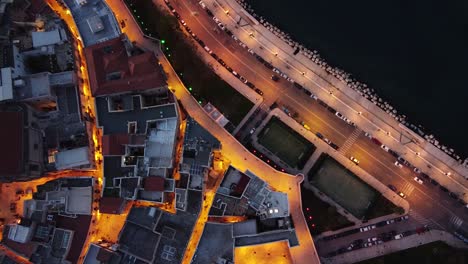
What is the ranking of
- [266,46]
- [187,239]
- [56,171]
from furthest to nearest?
[266,46], [56,171], [187,239]

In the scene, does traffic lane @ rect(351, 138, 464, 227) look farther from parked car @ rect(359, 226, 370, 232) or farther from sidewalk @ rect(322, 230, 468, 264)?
parked car @ rect(359, 226, 370, 232)

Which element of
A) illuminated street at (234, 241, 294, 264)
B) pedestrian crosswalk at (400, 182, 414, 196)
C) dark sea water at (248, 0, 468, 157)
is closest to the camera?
illuminated street at (234, 241, 294, 264)

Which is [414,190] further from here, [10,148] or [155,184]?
[10,148]

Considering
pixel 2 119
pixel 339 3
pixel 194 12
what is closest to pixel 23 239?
pixel 2 119

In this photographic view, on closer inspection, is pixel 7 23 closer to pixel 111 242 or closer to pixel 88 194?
pixel 88 194

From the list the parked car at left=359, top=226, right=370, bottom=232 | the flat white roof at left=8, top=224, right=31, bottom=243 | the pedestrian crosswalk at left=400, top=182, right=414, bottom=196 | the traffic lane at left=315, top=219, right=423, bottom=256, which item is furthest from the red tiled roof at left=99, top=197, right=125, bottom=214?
the pedestrian crosswalk at left=400, top=182, right=414, bottom=196
